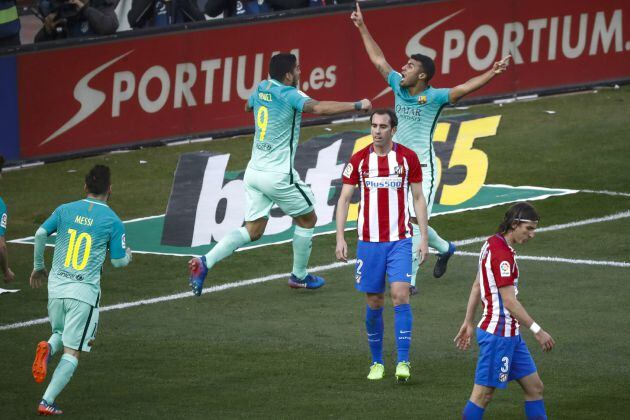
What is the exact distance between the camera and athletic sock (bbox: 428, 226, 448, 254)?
1572 cm

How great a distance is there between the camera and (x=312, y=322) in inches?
574

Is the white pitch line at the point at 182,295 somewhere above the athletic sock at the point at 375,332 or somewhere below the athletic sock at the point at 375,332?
below

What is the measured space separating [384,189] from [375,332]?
1272mm

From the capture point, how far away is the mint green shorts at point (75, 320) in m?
11.6

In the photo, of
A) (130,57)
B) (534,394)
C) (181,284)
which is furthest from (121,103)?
(534,394)

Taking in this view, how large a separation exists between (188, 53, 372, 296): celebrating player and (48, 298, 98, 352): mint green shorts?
3578 mm

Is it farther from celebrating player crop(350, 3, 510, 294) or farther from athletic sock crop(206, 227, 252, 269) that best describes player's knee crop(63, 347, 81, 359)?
celebrating player crop(350, 3, 510, 294)

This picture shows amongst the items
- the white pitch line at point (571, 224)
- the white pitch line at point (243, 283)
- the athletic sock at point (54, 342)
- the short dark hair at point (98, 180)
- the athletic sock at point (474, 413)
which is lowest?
the white pitch line at point (571, 224)

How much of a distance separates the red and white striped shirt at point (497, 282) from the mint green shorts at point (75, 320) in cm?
328

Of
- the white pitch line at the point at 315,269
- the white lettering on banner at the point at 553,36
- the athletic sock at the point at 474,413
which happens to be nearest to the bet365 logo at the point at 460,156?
the white pitch line at the point at 315,269

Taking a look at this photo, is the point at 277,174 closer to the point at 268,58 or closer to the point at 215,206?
the point at 215,206

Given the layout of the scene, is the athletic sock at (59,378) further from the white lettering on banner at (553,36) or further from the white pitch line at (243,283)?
the white lettering on banner at (553,36)

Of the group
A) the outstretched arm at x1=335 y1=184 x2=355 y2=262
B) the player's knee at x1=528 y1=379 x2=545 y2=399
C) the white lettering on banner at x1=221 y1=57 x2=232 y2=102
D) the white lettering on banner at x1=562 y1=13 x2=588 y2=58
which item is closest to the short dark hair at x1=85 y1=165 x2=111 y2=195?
the outstretched arm at x1=335 y1=184 x2=355 y2=262

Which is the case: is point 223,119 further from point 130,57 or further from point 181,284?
point 181,284
